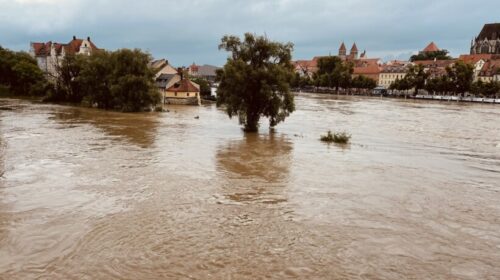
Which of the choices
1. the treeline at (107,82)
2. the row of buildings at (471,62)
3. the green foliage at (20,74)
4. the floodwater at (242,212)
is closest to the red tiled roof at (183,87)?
the treeline at (107,82)

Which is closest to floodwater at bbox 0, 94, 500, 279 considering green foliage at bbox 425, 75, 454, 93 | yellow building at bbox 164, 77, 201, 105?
yellow building at bbox 164, 77, 201, 105

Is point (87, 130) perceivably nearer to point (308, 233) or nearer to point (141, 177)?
point (141, 177)

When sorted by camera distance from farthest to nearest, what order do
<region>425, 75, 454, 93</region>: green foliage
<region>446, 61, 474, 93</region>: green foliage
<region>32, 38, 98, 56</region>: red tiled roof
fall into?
<region>425, 75, 454, 93</region>: green foliage < <region>446, 61, 474, 93</region>: green foliage < <region>32, 38, 98, 56</region>: red tiled roof

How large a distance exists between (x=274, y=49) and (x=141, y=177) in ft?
64.9

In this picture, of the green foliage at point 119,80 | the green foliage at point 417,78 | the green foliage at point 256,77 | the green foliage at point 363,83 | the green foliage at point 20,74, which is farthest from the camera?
the green foliage at point 363,83

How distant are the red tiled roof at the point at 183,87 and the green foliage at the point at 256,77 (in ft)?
137

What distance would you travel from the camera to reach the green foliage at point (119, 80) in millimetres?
56344

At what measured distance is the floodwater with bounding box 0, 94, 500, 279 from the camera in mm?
10516

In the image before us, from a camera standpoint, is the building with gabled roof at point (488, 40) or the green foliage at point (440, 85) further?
the building with gabled roof at point (488, 40)

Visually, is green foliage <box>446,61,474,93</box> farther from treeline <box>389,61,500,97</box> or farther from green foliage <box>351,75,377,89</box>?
green foliage <box>351,75,377,89</box>

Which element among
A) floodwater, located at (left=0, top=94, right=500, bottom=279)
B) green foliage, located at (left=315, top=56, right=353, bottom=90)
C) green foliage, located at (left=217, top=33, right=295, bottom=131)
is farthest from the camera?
green foliage, located at (left=315, top=56, right=353, bottom=90)

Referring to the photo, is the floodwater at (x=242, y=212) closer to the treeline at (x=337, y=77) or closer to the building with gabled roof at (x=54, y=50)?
the building with gabled roof at (x=54, y=50)

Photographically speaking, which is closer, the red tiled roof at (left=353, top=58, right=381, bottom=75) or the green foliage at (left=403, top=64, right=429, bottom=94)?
the green foliage at (left=403, top=64, right=429, bottom=94)

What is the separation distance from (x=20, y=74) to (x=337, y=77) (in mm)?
99617
